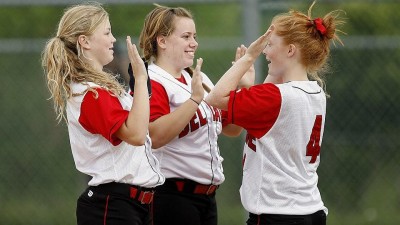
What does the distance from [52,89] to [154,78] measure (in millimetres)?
615

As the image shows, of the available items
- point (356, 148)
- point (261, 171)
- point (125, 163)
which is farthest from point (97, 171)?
point (356, 148)

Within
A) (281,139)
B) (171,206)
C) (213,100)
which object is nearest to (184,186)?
(171,206)

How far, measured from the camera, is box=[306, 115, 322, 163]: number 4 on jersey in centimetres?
451

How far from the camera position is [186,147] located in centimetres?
482

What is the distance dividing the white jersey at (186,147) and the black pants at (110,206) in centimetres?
50

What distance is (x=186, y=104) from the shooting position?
178 inches

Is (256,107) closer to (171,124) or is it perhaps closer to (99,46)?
(171,124)

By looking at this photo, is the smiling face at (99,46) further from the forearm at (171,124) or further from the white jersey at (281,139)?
the white jersey at (281,139)

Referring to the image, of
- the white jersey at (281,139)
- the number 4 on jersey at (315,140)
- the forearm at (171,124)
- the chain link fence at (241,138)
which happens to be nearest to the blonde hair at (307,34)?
the white jersey at (281,139)

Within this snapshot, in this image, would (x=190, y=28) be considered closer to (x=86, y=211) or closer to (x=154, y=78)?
(x=154, y=78)

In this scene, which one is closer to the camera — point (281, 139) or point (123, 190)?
point (123, 190)

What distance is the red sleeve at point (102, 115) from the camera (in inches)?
163

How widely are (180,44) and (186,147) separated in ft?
1.72

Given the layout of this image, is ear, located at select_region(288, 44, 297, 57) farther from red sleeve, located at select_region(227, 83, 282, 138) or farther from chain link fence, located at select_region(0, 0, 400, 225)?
chain link fence, located at select_region(0, 0, 400, 225)
